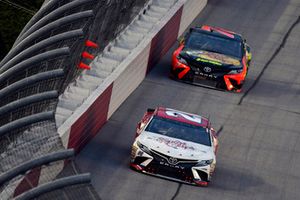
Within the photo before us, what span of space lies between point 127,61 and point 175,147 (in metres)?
4.30

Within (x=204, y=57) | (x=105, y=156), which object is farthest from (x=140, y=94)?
(x=105, y=156)

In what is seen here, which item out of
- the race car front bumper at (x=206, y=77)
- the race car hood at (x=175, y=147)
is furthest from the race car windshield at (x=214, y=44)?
the race car hood at (x=175, y=147)

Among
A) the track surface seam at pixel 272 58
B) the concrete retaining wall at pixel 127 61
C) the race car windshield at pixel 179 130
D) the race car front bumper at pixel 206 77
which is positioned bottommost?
the track surface seam at pixel 272 58

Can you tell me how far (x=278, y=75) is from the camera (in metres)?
28.7

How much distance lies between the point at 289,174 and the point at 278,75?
6722 mm

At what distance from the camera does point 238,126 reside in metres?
24.5

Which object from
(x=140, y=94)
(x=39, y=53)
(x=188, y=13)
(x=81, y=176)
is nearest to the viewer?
(x=81, y=176)

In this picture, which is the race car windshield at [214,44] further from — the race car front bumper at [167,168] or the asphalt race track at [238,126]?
the race car front bumper at [167,168]

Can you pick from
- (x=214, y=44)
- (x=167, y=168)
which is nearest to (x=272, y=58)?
(x=214, y=44)

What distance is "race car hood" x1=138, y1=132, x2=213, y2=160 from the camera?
20.5m

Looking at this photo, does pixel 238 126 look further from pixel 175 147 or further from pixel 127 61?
pixel 175 147

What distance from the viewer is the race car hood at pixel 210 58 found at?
25797 millimetres

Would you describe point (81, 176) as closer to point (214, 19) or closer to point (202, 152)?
point (202, 152)

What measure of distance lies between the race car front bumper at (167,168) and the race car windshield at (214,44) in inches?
240
